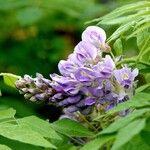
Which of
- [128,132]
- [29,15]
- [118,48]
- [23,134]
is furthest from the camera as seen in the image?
[29,15]

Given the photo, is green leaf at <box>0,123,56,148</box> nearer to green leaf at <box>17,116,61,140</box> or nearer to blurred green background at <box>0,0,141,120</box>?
green leaf at <box>17,116,61,140</box>

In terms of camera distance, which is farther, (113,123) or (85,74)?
(85,74)

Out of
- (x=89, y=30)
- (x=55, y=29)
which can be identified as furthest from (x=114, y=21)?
(x=55, y=29)

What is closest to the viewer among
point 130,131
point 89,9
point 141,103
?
point 130,131

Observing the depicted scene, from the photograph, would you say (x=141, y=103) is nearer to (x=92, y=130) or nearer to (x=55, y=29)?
(x=92, y=130)

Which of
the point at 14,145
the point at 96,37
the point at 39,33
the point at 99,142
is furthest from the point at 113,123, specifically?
the point at 39,33

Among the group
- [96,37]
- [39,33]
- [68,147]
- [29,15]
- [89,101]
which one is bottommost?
[39,33]

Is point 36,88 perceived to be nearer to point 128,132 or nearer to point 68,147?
point 68,147

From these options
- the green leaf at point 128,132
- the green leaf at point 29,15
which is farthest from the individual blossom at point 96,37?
A: the green leaf at point 29,15

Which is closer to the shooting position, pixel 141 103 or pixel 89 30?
pixel 141 103
